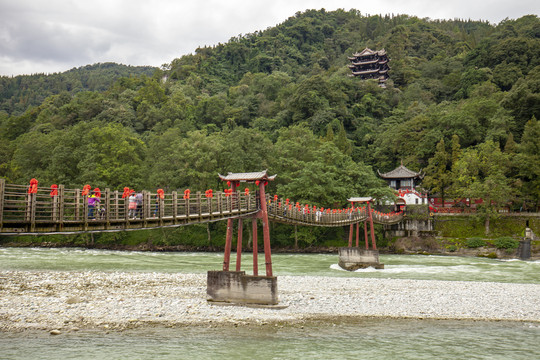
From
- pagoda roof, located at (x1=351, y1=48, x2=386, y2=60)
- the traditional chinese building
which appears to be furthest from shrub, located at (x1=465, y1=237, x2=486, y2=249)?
pagoda roof, located at (x1=351, y1=48, x2=386, y2=60)

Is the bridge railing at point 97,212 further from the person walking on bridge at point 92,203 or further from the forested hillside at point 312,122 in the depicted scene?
the forested hillside at point 312,122

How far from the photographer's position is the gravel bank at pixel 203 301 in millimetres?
14055

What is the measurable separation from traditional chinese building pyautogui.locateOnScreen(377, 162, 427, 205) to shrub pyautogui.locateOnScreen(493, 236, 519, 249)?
1548 centimetres

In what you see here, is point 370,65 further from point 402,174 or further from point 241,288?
point 241,288

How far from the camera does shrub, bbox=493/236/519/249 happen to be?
39.1 metres

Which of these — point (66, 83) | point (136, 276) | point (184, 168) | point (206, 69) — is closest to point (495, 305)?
point (136, 276)

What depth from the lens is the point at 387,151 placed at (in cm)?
6588

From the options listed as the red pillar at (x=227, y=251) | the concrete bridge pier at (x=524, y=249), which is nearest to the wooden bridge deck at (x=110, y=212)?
the red pillar at (x=227, y=251)

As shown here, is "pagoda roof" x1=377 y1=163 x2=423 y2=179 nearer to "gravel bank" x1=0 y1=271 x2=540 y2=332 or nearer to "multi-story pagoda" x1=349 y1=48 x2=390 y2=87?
"gravel bank" x1=0 y1=271 x2=540 y2=332

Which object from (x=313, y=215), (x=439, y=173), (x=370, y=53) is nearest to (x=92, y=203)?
(x=313, y=215)

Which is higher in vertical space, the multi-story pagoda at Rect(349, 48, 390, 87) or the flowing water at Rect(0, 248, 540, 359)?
the multi-story pagoda at Rect(349, 48, 390, 87)

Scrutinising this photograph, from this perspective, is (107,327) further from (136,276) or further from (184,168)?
(184,168)

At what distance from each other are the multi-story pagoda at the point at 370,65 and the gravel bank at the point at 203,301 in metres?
84.2

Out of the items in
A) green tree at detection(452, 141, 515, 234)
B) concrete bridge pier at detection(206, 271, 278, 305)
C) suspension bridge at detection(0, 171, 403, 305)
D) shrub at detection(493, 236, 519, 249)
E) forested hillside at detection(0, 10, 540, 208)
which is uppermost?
forested hillside at detection(0, 10, 540, 208)
